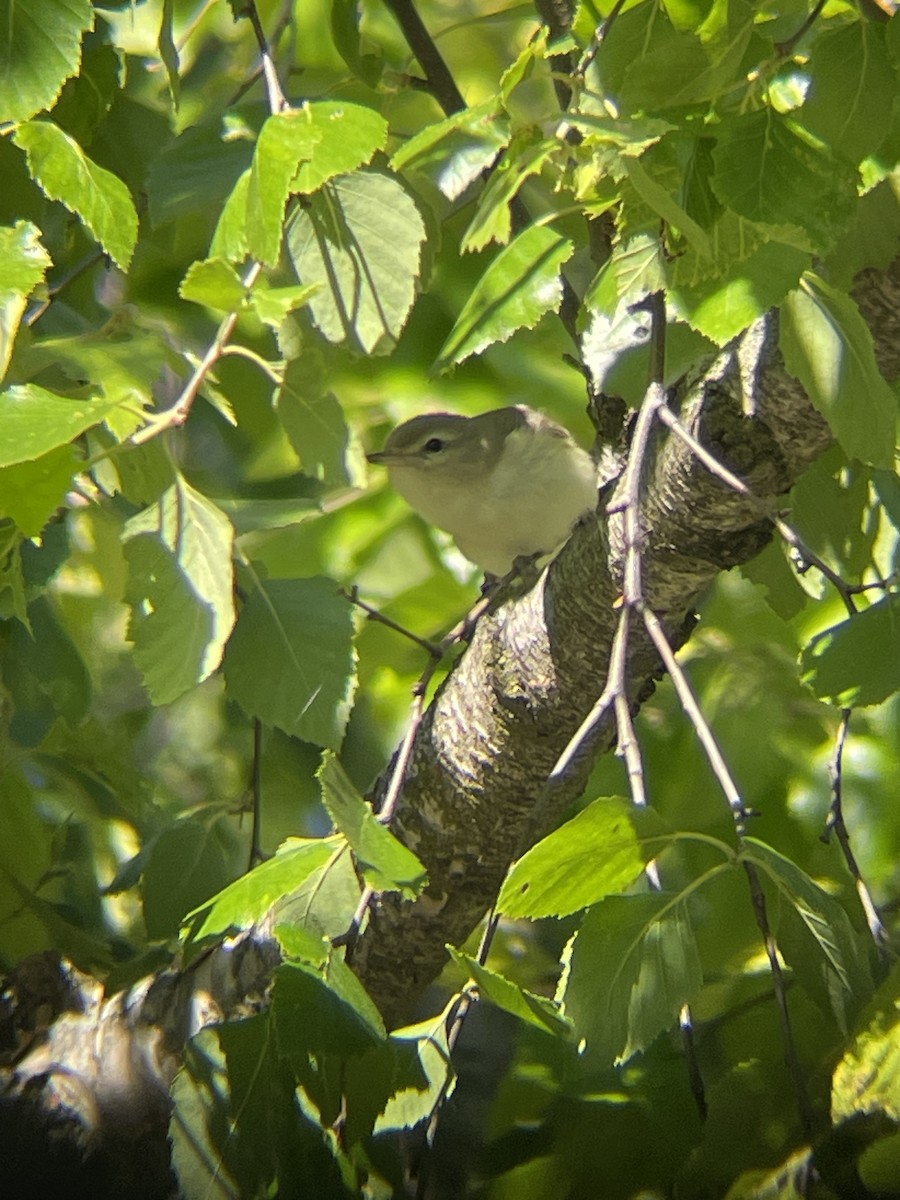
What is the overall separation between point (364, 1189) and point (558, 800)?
1.09 feet

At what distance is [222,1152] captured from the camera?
82 cm

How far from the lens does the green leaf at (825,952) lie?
784 mm

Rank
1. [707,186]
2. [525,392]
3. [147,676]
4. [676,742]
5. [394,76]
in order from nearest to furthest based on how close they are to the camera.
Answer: [707,186] → [147,676] → [394,76] → [676,742] → [525,392]

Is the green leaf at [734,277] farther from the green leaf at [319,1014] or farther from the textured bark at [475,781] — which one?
the green leaf at [319,1014]

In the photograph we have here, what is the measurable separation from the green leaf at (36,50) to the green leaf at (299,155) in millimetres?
146

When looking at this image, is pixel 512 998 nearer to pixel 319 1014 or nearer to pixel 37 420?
pixel 319 1014

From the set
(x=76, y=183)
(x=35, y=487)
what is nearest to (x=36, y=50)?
(x=76, y=183)

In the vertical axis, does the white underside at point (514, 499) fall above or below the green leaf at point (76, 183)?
below

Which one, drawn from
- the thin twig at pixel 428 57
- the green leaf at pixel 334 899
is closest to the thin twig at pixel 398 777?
the green leaf at pixel 334 899

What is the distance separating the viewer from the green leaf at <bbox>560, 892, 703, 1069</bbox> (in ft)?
2.31

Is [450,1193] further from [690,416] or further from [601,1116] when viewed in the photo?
[690,416]

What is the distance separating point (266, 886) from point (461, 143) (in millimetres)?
492

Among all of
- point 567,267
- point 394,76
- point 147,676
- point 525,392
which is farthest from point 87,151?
point 525,392

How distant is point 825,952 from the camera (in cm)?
82
